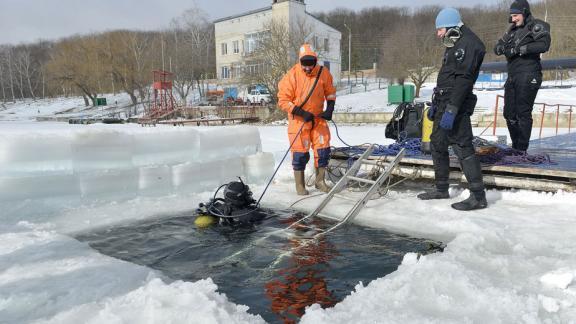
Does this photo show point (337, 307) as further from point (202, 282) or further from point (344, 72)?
point (344, 72)

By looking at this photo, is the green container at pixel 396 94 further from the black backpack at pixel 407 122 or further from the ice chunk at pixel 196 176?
the ice chunk at pixel 196 176

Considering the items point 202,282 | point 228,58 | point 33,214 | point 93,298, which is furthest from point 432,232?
point 228,58

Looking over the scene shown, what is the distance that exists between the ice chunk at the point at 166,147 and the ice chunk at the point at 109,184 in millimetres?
280

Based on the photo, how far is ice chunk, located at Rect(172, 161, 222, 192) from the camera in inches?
225

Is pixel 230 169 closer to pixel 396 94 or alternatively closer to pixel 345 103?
pixel 396 94

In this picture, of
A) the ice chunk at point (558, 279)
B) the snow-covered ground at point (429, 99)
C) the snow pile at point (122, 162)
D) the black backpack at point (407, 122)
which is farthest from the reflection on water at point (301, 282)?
the snow-covered ground at point (429, 99)

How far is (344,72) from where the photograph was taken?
67.5m

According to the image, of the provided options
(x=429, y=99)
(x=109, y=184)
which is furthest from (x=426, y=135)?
(x=429, y=99)

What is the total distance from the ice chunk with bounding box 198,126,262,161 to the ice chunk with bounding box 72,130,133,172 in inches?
41.9

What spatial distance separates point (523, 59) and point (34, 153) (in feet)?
19.5

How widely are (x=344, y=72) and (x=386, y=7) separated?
28.0 metres

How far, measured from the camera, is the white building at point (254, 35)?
43719mm

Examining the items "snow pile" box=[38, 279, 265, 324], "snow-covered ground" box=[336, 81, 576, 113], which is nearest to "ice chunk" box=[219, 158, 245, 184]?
"snow pile" box=[38, 279, 265, 324]

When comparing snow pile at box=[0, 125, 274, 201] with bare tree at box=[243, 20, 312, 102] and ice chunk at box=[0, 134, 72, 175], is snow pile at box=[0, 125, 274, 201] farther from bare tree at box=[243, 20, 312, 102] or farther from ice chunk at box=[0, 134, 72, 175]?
bare tree at box=[243, 20, 312, 102]
